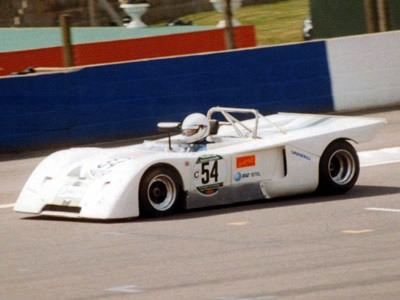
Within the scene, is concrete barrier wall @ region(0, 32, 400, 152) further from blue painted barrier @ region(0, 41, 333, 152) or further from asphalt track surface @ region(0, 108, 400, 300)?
asphalt track surface @ region(0, 108, 400, 300)

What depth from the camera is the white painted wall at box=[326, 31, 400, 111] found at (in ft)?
60.8

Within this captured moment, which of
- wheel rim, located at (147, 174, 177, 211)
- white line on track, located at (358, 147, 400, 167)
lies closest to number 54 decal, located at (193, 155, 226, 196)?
wheel rim, located at (147, 174, 177, 211)

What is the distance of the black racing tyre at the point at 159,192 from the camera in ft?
33.6

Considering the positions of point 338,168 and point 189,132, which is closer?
point 189,132

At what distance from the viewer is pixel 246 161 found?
35.5ft

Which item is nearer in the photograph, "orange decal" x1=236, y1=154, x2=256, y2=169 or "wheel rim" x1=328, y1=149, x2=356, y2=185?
"orange decal" x1=236, y1=154, x2=256, y2=169

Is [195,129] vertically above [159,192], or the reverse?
[195,129]

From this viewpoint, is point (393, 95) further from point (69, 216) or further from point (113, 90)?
point (69, 216)

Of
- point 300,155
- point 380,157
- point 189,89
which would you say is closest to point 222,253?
point 300,155

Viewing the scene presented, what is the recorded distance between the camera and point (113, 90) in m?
16.9

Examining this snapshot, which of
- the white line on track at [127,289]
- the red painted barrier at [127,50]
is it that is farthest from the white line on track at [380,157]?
the red painted barrier at [127,50]

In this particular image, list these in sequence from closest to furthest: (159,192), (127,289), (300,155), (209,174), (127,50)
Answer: (127,289) → (159,192) → (209,174) → (300,155) → (127,50)

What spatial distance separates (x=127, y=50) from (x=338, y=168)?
12804 millimetres

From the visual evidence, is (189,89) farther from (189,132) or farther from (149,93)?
(189,132)
